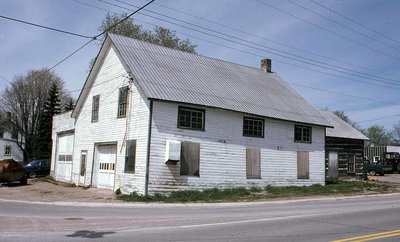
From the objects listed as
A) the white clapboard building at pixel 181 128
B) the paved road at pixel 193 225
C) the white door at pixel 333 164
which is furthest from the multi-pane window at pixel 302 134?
the paved road at pixel 193 225

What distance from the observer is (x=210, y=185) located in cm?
2206

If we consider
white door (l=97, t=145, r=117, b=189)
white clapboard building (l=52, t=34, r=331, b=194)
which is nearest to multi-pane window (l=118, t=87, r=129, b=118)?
white clapboard building (l=52, t=34, r=331, b=194)

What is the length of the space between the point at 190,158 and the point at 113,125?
5027 mm

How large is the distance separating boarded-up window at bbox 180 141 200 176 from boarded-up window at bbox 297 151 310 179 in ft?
27.2

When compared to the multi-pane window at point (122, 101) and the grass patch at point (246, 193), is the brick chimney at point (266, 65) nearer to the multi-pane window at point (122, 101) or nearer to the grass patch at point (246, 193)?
the grass patch at point (246, 193)

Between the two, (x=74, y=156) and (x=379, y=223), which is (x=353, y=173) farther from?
(x=379, y=223)

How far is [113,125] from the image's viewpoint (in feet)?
76.7

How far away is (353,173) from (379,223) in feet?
97.0

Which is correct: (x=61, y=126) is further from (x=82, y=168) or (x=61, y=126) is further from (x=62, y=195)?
(x=62, y=195)

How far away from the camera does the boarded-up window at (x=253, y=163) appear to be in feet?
78.6

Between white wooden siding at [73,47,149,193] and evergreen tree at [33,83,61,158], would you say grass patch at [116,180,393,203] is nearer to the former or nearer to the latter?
white wooden siding at [73,47,149,193]

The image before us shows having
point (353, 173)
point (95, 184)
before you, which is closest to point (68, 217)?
point (95, 184)

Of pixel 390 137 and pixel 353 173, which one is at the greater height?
pixel 390 137

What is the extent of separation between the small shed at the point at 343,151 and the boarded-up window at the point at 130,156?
21.4m
